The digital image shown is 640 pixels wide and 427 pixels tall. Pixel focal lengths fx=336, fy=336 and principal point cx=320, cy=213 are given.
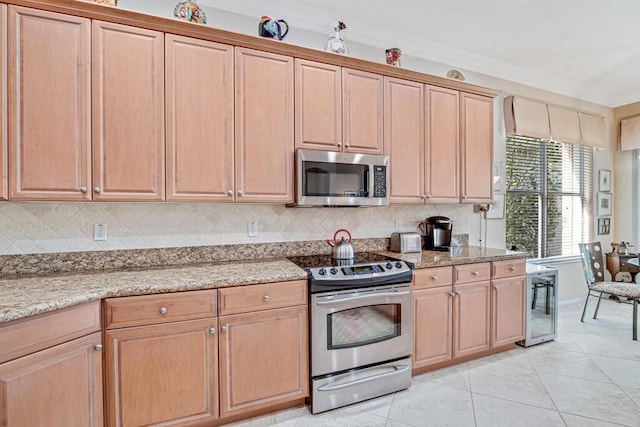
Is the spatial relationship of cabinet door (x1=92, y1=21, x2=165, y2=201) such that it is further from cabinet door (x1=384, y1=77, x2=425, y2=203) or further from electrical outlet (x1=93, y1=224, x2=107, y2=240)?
cabinet door (x1=384, y1=77, x2=425, y2=203)

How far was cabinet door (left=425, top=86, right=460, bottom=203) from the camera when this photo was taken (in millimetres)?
3025

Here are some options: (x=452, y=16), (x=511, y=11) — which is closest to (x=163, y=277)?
(x=452, y=16)

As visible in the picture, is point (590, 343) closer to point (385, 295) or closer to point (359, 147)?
point (385, 295)

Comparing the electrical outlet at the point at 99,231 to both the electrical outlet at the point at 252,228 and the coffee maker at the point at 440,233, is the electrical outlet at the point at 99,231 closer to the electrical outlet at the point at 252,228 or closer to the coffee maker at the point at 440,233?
the electrical outlet at the point at 252,228

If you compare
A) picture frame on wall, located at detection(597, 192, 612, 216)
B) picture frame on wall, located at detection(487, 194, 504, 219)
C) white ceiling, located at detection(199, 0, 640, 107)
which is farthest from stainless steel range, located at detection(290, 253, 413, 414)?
picture frame on wall, located at detection(597, 192, 612, 216)

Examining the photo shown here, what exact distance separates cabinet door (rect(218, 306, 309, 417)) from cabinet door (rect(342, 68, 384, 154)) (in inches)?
54.1

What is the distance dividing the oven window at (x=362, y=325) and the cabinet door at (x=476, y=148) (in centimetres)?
146

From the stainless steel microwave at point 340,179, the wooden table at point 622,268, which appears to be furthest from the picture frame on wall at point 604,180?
the stainless steel microwave at point 340,179

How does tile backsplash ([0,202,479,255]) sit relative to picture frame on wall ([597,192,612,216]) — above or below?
below

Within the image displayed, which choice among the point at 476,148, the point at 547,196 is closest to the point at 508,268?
the point at 476,148

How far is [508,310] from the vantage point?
9.90ft

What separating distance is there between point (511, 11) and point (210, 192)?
2944mm

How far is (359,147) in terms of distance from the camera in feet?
8.96

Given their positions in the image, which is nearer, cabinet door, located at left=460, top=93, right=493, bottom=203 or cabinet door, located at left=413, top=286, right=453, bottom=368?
cabinet door, located at left=413, top=286, right=453, bottom=368
